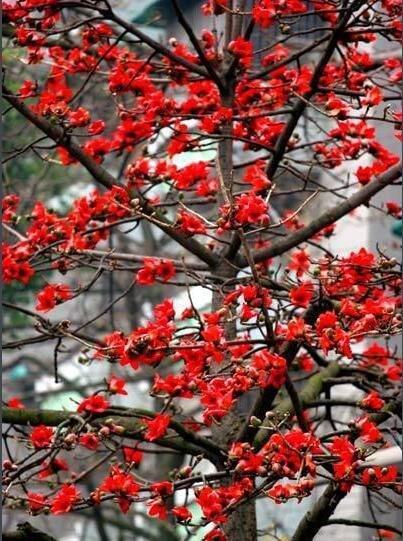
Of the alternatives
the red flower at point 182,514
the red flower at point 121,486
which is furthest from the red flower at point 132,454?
the red flower at point 182,514

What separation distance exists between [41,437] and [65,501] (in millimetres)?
410

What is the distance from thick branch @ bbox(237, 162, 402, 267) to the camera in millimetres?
6066

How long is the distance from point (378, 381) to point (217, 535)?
182 cm

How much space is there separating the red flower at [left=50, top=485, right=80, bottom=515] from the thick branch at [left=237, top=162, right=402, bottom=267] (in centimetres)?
139

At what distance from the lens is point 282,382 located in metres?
5.29

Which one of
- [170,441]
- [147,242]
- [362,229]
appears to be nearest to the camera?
[170,441]

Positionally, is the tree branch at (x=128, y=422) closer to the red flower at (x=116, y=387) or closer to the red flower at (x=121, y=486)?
the red flower at (x=116, y=387)

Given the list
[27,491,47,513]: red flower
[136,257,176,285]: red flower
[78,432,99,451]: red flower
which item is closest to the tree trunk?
[136,257,176,285]: red flower

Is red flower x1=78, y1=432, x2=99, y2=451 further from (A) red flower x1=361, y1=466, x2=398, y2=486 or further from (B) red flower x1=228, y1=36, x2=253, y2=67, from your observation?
(B) red flower x1=228, y1=36, x2=253, y2=67

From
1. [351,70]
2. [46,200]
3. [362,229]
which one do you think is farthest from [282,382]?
[362,229]

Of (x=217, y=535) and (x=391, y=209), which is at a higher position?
(x=391, y=209)

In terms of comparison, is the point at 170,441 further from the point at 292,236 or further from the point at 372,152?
the point at 372,152

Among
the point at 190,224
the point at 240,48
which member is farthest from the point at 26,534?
the point at 240,48

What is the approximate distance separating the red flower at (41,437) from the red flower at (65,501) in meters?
0.33
